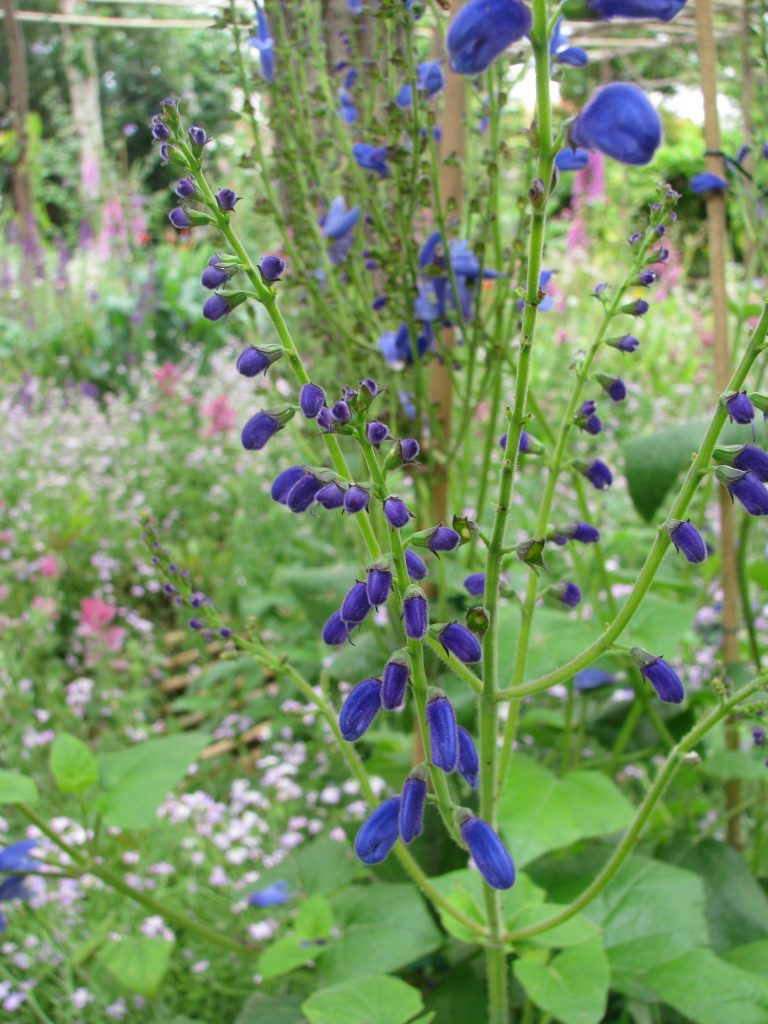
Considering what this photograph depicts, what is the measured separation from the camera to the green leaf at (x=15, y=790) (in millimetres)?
1553

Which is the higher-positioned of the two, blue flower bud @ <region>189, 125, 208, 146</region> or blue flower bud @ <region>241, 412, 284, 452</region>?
blue flower bud @ <region>189, 125, 208, 146</region>

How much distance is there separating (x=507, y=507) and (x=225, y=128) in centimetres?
2565

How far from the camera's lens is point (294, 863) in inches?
78.1

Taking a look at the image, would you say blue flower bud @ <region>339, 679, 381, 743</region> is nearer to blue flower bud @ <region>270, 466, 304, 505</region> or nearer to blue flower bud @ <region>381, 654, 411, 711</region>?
blue flower bud @ <region>381, 654, 411, 711</region>

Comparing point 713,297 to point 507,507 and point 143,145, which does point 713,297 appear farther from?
point 143,145

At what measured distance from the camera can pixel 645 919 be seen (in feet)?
5.10

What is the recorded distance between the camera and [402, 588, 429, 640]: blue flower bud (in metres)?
0.85

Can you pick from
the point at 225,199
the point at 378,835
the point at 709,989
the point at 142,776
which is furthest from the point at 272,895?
the point at 225,199

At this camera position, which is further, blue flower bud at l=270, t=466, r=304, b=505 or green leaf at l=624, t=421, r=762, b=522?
green leaf at l=624, t=421, r=762, b=522

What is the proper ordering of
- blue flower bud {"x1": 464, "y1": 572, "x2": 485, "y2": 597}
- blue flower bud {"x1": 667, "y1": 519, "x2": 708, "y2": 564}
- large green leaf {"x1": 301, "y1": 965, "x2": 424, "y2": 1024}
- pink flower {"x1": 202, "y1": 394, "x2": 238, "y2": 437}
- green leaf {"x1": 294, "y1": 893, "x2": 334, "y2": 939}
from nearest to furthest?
blue flower bud {"x1": 667, "y1": 519, "x2": 708, "y2": 564}, blue flower bud {"x1": 464, "y1": 572, "x2": 485, "y2": 597}, large green leaf {"x1": 301, "y1": 965, "x2": 424, "y2": 1024}, green leaf {"x1": 294, "y1": 893, "x2": 334, "y2": 939}, pink flower {"x1": 202, "y1": 394, "x2": 238, "y2": 437}

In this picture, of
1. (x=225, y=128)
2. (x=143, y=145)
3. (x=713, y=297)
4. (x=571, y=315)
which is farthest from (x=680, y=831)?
(x=143, y=145)

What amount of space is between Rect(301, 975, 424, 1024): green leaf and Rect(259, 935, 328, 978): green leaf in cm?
21

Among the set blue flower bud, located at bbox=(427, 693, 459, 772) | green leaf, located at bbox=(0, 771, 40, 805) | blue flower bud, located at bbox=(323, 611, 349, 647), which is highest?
blue flower bud, located at bbox=(323, 611, 349, 647)

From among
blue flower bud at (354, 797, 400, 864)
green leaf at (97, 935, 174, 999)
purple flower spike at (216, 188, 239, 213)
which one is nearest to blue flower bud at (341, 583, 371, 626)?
blue flower bud at (354, 797, 400, 864)
